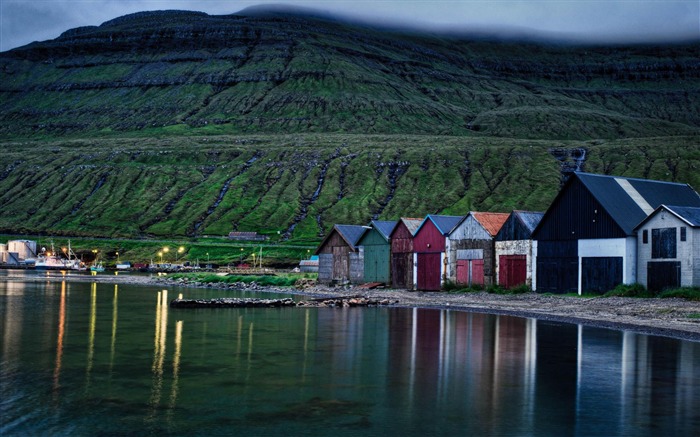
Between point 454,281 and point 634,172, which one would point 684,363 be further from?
point 634,172

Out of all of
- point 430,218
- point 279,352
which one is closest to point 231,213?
point 430,218

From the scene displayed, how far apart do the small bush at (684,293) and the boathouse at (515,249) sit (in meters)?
13.6

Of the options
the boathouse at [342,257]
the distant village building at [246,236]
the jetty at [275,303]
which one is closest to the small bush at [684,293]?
the jetty at [275,303]

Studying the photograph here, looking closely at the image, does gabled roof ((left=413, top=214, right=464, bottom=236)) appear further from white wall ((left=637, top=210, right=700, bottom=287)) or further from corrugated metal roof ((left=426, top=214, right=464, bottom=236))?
white wall ((left=637, top=210, right=700, bottom=287))

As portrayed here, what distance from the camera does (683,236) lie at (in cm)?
5325

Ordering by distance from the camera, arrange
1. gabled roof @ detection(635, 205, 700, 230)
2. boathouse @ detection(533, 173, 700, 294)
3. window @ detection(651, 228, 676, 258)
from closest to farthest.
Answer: gabled roof @ detection(635, 205, 700, 230), window @ detection(651, 228, 676, 258), boathouse @ detection(533, 173, 700, 294)

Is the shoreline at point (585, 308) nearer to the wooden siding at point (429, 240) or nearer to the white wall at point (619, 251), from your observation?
the white wall at point (619, 251)

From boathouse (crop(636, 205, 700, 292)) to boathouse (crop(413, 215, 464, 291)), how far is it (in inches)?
824

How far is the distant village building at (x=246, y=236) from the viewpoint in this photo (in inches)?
6368

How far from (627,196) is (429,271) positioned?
71.5 feet

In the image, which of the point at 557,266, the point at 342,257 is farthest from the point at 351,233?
the point at 557,266

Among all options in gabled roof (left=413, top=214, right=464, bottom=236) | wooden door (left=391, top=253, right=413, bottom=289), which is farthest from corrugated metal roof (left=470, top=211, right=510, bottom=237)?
wooden door (left=391, top=253, right=413, bottom=289)

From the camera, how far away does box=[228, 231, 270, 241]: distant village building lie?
531ft

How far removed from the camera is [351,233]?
85312 mm
